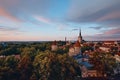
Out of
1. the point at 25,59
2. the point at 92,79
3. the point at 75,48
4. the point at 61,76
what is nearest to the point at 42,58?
the point at 25,59

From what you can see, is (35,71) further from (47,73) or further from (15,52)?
(15,52)

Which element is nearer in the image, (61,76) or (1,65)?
(61,76)

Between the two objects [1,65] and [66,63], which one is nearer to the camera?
[66,63]

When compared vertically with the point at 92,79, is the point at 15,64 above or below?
above

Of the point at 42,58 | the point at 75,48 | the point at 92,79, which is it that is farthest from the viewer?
the point at 75,48

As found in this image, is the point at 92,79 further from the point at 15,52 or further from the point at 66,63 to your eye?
the point at 15,52

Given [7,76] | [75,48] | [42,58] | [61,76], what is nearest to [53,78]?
[61,76]

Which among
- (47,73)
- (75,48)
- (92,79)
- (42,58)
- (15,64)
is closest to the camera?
(47,73)

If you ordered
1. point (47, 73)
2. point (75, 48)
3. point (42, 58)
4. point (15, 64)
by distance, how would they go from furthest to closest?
1. point (75, 48)
2. point (15, 64)
3. point (42, 58)
4. point (47, 73)

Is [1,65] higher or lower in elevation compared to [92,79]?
higher
